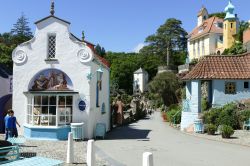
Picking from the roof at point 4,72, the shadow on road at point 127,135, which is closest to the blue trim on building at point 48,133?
the shadow on road at point 127,135

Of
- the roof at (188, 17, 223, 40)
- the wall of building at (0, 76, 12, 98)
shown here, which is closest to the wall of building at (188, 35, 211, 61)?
the roof at (188, 17, 223, 40)

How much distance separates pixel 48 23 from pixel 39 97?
4167 millimetres

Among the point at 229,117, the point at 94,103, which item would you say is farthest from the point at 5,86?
the point at 229,117

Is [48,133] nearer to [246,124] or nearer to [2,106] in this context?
[2,106]

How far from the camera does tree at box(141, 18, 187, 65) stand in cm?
8456

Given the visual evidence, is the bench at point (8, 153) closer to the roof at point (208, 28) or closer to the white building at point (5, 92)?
the white building at point (5, 92)

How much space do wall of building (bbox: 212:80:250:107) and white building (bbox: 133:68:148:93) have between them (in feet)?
221

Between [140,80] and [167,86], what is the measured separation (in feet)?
132

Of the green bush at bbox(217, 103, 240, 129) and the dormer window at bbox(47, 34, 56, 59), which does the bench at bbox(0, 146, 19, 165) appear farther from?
the green bush at bbox(217, 103, 240, 129)

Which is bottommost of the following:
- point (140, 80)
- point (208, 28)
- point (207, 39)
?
point (140, 80)

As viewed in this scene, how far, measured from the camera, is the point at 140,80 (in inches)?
3725

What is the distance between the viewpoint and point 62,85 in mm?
20500

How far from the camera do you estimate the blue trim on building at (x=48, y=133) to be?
19.8m

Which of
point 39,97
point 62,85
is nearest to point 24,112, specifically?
point 39,97
